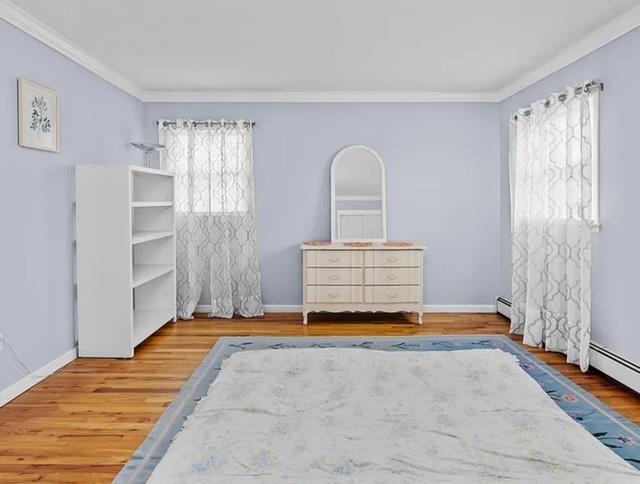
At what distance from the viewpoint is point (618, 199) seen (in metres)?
3.64

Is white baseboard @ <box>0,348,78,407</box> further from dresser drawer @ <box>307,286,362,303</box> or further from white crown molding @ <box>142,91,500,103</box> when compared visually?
white crown molding @ <box>142,91,500,103</box>

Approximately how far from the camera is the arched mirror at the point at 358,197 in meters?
5.95

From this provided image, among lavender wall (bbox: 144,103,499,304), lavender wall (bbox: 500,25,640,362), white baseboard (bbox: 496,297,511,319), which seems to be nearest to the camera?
lavender wall (bbox: 500,25,640,362)

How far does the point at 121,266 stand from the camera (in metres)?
4.31

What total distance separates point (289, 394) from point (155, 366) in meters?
1.97

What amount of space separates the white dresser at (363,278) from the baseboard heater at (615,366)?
1872 millimetres

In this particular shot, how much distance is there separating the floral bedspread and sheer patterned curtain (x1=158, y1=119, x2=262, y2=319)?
9.95 ft

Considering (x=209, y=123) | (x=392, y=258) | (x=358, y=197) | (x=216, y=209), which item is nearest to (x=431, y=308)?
(x=392, y=258)

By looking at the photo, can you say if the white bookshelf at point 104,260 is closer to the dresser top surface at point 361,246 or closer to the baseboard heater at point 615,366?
the dresser top surface at point 361,246

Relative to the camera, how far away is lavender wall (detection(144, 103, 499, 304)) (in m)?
5.94

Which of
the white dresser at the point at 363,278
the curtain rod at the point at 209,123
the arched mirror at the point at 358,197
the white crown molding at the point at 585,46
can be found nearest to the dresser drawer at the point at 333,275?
the white dresser at the point at 363,278

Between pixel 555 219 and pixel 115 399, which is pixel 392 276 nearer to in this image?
pixel 555 219

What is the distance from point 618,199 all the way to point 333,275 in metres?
2.76

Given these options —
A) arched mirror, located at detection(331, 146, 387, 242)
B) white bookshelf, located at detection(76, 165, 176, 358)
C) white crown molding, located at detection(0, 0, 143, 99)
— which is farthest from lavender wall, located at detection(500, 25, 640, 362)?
white crown molding, located at detection(0, 0, 143, 99)
